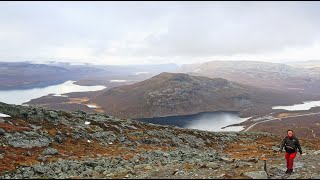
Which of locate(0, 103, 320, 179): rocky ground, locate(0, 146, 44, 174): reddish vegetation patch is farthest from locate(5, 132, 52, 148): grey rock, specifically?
locate(0, 146, 44, 174): reddish vegetation patch

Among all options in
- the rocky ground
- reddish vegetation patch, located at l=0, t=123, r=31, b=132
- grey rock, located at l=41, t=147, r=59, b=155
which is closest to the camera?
the rocky ground

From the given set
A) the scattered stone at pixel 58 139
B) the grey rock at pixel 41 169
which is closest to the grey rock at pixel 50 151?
the scattered stone at pixel 58 139

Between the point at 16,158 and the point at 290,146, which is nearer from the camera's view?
the point at 290,146

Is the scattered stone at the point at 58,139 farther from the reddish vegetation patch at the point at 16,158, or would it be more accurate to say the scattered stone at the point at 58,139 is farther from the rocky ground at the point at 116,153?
Answer: the reddish vegetation patch at the point at 16,158

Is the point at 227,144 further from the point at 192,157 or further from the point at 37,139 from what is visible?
the point at 37,139

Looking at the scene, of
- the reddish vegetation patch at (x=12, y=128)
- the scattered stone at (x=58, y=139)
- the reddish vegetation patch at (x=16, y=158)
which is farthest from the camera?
the scattered stone at (x=58, y=139)

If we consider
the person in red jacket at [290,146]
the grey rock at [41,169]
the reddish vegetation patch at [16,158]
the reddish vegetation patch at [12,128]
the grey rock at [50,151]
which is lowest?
the grey rock at [50,151]

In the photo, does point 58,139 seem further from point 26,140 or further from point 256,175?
point 256,175

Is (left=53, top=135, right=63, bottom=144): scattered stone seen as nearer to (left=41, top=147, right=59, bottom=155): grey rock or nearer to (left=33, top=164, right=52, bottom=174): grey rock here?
(left=41, top=147, right=59, bottom=155): grey rock

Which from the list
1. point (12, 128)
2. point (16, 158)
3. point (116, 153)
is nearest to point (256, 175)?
point (16, 158)
